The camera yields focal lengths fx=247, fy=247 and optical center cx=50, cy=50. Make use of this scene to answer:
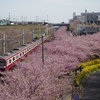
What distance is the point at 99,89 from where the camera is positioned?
18422 mm

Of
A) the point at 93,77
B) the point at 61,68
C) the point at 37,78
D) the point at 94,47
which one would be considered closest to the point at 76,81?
the point at 61,68

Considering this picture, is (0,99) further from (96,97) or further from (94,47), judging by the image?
(94,47)

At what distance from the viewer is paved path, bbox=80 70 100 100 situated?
16505 mm

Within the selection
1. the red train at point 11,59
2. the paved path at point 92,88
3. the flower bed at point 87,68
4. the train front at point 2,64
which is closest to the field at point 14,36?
A: the red train at point 11,59

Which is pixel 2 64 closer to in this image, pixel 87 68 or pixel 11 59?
pixel 11 59

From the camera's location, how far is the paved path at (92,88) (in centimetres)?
1650

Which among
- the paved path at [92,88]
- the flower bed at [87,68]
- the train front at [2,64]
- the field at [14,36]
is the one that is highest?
the field at [14,36]

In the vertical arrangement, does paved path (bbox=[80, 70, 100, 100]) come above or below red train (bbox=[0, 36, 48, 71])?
below

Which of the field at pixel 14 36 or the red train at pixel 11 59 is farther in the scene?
the field at pixel 14 36

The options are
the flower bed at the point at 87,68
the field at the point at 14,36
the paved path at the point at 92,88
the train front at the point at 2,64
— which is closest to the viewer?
the paved path at the point at 92,88

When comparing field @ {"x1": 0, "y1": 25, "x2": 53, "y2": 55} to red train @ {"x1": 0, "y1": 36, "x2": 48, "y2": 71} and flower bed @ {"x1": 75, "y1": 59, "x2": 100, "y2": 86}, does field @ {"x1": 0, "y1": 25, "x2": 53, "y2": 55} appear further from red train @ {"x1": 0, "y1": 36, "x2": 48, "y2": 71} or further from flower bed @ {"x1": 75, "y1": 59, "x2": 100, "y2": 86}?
flower bed @ {"x1": 75, "y1": 59, "x2": 100, "y2": 86}

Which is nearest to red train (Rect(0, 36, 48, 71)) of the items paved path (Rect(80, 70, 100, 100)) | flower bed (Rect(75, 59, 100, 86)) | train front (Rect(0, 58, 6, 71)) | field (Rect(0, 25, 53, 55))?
train front (Rect(0, 58, 6, 71))

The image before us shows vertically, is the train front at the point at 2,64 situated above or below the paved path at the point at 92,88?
above

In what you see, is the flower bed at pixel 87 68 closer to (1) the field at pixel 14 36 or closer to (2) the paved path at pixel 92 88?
(2) the paved path at pixel 92 88
